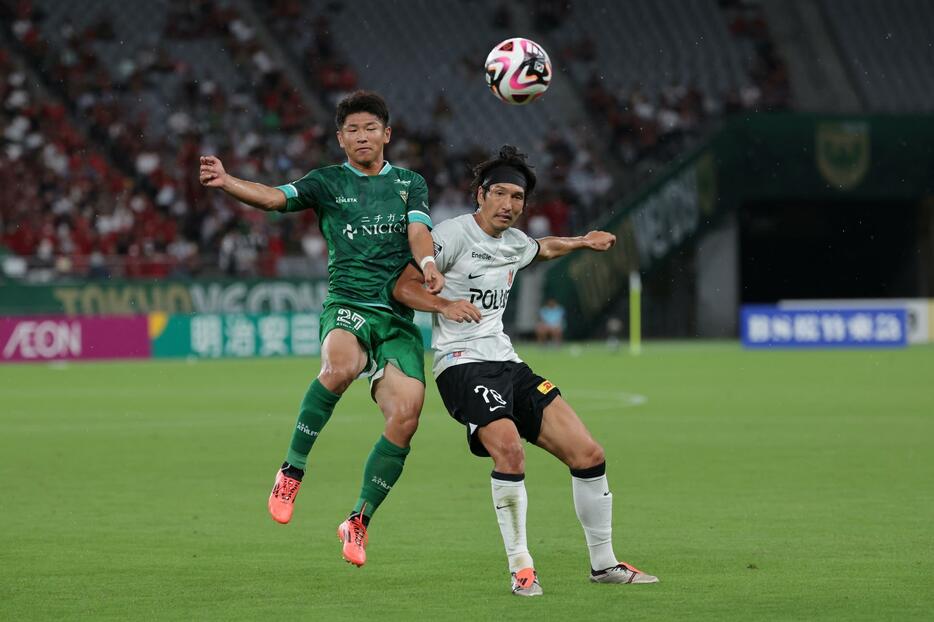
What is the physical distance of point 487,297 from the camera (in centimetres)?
743

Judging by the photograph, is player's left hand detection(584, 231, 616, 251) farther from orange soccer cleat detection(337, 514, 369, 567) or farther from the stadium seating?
the stadium seating

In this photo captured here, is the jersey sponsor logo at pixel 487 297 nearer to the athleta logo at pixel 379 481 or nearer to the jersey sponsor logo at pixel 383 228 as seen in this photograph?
the jersey sponsor logo at pixel 383 228

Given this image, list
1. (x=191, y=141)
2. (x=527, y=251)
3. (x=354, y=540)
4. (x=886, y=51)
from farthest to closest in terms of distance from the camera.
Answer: (x=886, y=51) → (x=191, y=141) → (x=527, y=251) → (x=354, y=540)

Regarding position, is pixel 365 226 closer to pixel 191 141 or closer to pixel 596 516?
pixel 596 516

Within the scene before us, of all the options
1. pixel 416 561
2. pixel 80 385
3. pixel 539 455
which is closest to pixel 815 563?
pixel 416 561

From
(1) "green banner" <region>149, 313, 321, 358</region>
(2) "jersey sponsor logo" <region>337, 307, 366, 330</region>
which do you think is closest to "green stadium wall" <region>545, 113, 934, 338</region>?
A: (1) "green banner" <region>149, 313, 321, 358</region>

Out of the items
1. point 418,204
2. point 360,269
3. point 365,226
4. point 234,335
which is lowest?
point 234,335

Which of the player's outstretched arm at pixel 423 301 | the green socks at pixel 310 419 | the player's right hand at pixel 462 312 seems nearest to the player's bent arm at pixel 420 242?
the player's outstretched arm at pixel 423 301

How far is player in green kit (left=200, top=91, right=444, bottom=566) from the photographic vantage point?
25.5 feet

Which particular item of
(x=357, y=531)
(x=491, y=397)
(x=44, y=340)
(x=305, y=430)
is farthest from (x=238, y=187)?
(x=44, y=340)

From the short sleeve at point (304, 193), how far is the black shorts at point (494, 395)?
114 centimetres

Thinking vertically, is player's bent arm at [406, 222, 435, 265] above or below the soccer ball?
below

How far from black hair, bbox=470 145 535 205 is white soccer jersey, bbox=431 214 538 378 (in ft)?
0.68

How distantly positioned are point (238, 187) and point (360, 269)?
878mm
